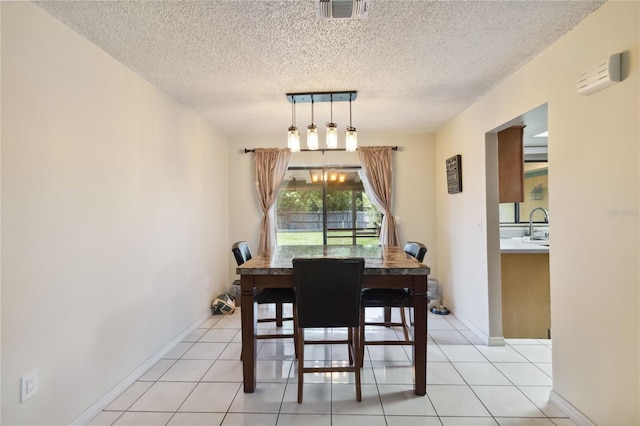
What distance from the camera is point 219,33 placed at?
6.08 feet

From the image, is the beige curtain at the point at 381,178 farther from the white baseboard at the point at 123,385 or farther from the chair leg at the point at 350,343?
the white baseboard at the point at 123,385

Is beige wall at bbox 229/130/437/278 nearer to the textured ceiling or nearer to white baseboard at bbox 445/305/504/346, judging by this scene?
white baseboard at bbox 445/305/504/346

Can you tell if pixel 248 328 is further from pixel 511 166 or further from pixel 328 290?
pixel 511 166

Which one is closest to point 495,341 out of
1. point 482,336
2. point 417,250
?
point 482,336

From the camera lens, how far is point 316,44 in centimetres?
199

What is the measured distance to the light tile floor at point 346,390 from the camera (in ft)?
6.09

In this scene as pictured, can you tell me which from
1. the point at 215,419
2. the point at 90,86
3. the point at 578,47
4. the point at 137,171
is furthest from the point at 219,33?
the point at 215,419

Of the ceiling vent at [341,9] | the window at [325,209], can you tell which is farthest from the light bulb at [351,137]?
the window at [325,209]

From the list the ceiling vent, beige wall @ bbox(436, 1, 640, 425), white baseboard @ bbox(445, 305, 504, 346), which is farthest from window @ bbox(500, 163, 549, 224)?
the ceiling vent

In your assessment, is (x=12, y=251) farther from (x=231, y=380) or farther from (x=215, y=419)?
(x=231, y=380)

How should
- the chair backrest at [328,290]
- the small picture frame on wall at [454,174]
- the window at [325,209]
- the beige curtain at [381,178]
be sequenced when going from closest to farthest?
1. the chair backrest at [328,290]
2. the small picture frame on wall at [454,174]
3. the beige curtain at [381,178]
4. the window at [325,209]

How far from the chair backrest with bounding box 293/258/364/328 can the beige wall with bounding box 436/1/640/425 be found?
126cm

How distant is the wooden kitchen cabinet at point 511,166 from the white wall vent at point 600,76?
1.30 meters

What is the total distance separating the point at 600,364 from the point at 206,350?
2.83 m
